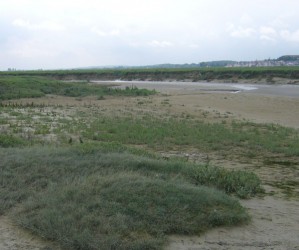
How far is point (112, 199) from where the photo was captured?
621 centimetres

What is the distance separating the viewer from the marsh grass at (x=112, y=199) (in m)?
5.48

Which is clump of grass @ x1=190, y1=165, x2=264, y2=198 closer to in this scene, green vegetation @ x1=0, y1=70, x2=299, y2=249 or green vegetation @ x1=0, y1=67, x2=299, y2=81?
green vegetation @ x1=0, y1=70, x2=299, y2=249

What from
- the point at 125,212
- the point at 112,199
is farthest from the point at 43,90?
the point at 125,212

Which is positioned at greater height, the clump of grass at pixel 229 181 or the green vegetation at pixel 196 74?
the green vegetation at pixel 196 74

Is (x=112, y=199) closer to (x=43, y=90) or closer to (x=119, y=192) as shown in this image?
Result: (x=119, y=192)

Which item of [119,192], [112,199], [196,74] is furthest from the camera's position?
[196,74]

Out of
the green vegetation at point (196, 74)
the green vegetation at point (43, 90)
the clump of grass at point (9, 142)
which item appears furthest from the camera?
the green vegetation at point (196, 74)

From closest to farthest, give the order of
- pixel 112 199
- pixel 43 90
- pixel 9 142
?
pixel 112 199 → pixel 9 142 → pixel 43 90

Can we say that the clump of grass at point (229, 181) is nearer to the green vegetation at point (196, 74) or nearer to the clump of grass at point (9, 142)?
the clump of grass at point (9, 142)

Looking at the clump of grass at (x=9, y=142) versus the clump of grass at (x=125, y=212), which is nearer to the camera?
the clump of grass at (x=125, y=212)

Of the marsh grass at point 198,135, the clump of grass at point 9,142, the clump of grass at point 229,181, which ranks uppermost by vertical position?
the clump of grass at point 9,142

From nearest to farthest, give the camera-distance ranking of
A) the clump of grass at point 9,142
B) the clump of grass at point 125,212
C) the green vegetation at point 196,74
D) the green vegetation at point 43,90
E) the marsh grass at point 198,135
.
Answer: the clump of grass at point 125,212, the clump of grass at point 9,142, the marsh grass at point 198,135, the green vegetation at point 43,90, the green vegetation at point 196,74

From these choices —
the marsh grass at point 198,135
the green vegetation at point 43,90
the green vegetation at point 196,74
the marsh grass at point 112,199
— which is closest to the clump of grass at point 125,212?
the marsh grass at point 112,199

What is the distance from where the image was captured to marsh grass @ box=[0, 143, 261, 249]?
5484mm
